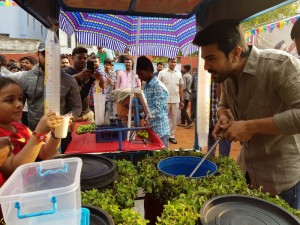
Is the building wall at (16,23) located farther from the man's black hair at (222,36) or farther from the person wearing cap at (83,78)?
the man's black hair at (222,36)

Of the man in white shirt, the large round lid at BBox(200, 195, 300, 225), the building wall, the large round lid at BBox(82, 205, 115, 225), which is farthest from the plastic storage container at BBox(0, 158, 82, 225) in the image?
the building wall

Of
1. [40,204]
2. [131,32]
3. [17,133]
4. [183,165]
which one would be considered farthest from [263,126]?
[131,32]

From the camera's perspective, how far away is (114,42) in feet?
15.4

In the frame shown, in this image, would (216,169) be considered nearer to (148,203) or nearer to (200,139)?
(148,203)

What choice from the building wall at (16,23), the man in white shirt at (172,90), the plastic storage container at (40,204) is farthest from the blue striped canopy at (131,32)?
the building wall at (16,23)

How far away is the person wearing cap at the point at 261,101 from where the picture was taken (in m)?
1.65

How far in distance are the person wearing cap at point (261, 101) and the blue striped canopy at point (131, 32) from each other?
2.07 m

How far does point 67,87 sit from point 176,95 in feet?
14.9

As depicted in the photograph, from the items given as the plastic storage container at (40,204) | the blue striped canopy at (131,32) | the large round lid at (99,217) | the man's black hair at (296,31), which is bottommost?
the large round lid at (99,217)

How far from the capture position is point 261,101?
1.90 m

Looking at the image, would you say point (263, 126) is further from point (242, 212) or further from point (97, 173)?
point (97, 173)

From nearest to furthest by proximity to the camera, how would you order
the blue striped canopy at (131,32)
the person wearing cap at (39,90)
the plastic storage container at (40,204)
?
1. the plastic storage container at (40,204)
2. the person wearing cap at (39,90)
3. the blue striped canopy at (131,32)

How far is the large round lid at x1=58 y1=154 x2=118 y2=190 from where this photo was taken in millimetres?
1491

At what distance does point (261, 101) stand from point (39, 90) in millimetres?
2491
